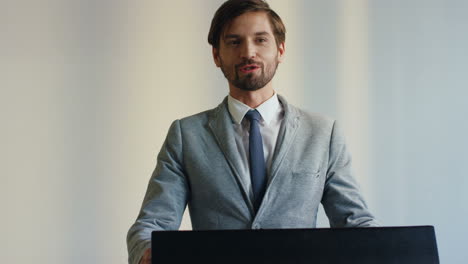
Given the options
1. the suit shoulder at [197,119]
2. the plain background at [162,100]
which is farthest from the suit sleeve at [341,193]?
the plain background at [162,100]

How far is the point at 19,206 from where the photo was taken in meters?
2.18

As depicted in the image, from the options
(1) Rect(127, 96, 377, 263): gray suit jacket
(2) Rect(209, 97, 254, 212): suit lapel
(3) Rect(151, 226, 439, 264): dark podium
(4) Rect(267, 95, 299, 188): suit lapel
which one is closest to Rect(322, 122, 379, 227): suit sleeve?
(1) Rect(127, 96, 377, 263): gray suit jacket

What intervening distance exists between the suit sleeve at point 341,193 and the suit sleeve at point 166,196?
0.34 meters

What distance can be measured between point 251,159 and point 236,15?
1.15 feet

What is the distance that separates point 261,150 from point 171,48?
37.7 inches

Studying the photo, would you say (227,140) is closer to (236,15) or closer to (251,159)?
(251,159)

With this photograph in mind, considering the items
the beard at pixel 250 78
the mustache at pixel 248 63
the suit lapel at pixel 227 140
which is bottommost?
the suit lapel at pixel 227 140

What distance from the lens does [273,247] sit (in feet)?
2.90

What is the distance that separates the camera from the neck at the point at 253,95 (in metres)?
1.48

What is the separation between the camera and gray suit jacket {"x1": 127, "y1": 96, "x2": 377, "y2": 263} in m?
1.36

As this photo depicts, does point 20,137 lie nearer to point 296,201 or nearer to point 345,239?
point 296,201

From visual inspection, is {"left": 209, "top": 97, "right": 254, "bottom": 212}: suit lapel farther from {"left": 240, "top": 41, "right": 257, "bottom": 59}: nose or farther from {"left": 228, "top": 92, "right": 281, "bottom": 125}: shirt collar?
{"left": 240, "top": 41, "right": 257, "bottom": 59}: nose

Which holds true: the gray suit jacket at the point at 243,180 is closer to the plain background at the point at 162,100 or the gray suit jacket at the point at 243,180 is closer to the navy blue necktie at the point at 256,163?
the navy blue necktie at the point at 256,163

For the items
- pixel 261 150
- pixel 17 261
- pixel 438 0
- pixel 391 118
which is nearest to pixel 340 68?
pixel 391 118
